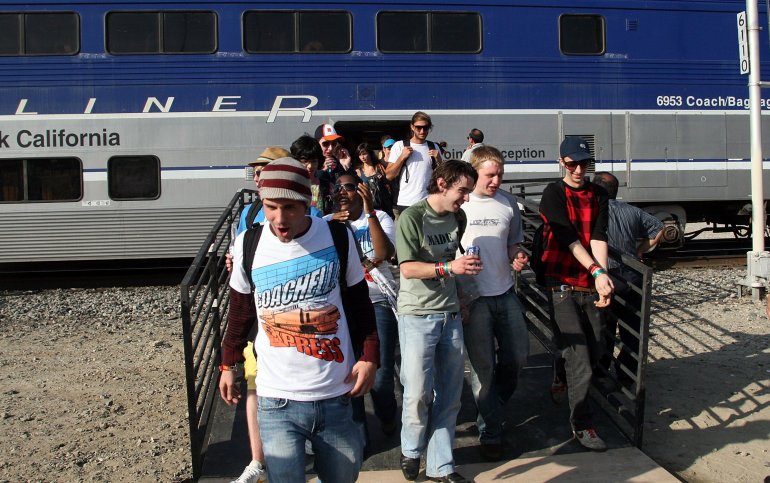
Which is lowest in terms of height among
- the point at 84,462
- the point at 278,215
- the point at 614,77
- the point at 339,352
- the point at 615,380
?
the point at 84,462

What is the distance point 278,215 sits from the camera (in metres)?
3.02

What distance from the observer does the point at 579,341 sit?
4848 mm

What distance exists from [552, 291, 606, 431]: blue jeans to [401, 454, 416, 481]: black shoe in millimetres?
1133

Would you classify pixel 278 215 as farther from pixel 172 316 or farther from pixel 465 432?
pixel 172 316

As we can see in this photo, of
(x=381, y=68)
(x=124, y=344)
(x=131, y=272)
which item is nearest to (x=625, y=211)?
(x=124, y=344)

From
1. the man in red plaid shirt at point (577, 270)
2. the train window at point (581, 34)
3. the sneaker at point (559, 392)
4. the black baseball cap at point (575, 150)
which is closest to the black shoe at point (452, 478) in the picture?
the man in red plaid shirt at point (577, 270)

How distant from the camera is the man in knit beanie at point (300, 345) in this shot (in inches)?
119

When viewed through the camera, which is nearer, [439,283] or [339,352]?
[339,352]

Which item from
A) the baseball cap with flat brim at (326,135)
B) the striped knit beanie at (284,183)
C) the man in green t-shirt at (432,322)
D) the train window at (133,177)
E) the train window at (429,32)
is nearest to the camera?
the striped knit beanie at (284,183)

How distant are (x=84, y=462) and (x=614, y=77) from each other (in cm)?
961

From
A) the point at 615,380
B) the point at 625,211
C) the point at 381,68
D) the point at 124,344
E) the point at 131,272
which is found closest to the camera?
the point at 615,380

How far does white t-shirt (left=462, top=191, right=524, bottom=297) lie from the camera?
457 cm

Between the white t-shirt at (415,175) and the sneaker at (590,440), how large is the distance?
3.44 m

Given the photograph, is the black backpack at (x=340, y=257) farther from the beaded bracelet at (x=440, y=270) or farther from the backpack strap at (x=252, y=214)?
the backpack strap at (x=252, y=214)
